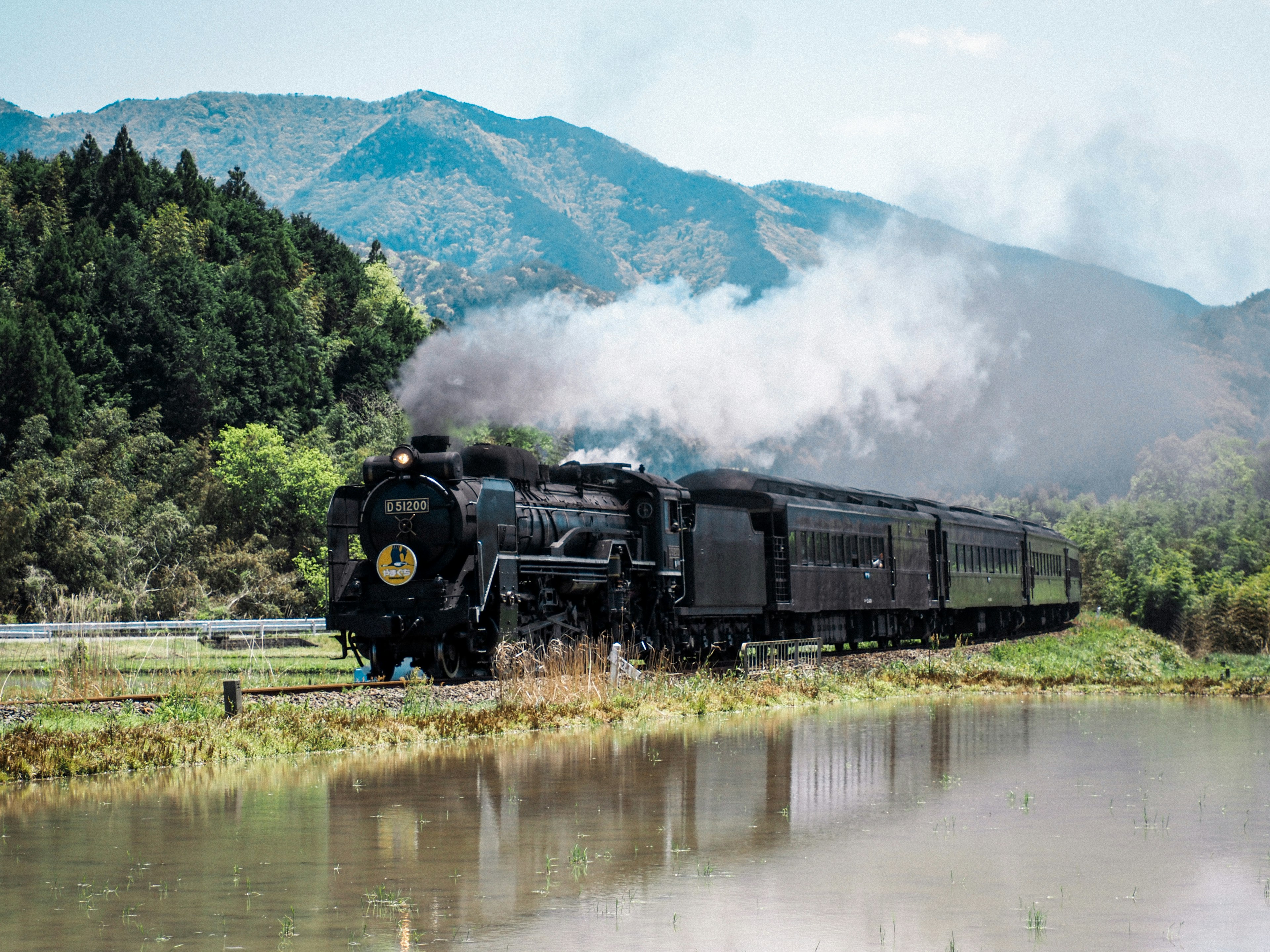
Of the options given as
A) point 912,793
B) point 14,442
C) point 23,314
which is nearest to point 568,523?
point 912,793

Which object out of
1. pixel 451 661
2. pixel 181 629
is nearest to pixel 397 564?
pixel 451 661

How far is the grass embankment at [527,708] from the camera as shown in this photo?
45.1 ft

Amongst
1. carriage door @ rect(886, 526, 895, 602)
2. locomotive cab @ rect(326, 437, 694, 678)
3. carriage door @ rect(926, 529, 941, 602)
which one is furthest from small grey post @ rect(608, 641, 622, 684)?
carriage door @ rect(926, 529, 941, 602)

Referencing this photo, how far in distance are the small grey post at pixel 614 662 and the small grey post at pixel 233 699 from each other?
231 inches

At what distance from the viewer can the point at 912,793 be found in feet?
38.7

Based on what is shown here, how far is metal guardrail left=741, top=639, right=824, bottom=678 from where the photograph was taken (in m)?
24.7

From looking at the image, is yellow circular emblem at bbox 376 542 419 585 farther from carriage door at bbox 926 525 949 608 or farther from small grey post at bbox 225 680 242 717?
carriage door at bbox 926 525 949 608

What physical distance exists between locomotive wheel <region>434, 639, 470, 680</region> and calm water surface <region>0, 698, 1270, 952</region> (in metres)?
6.20

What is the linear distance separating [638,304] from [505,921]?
3691 centimetres

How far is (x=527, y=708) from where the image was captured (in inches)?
695

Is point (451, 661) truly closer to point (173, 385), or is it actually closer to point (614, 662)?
point (614, 662)

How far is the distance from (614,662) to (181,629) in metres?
21.6

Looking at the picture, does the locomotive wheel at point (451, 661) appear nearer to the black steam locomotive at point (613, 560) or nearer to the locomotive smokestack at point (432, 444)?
the black steam locomotive at point (613, 560)

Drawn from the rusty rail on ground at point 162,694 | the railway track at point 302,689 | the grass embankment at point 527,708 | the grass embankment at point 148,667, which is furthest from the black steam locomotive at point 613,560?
the grass embankment at point 148,667
